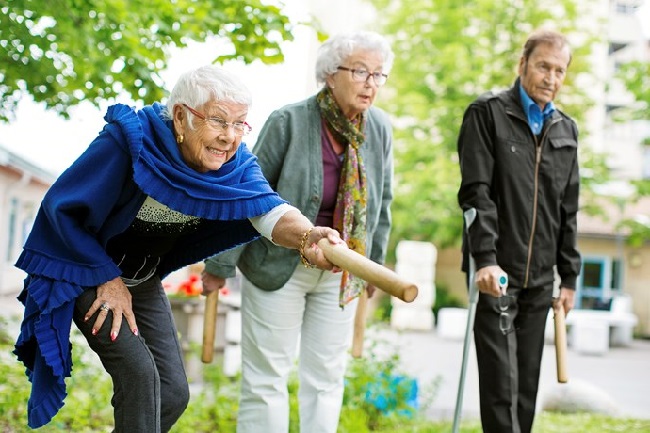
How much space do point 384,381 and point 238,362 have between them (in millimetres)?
1923

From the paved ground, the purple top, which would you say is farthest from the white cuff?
the paved ground

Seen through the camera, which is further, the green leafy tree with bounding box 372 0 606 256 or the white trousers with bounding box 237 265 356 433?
the green leafy tree with bounding box 372 0 606 256

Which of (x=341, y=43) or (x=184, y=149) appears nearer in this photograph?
(x=184, y=149)

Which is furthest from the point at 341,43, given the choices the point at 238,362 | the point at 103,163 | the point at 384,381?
the point at 238,362

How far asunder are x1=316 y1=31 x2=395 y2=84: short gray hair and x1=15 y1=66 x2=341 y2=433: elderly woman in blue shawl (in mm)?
999

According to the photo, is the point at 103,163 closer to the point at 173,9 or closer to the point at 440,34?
the point at 173,9

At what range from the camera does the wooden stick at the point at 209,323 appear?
12.6ft

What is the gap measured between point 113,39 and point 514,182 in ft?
7.02

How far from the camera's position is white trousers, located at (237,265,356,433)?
3619 mm

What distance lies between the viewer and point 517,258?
380 centimetres

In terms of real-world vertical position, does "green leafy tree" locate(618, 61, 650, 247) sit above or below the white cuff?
above

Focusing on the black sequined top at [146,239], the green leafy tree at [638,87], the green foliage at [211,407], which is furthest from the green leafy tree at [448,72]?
the black sequined top at [146,239]

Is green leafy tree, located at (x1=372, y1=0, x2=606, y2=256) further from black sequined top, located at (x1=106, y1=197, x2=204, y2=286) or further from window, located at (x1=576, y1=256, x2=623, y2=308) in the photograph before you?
black sequined top, located at (x1=106, y1=197, x2=204, y2=286)

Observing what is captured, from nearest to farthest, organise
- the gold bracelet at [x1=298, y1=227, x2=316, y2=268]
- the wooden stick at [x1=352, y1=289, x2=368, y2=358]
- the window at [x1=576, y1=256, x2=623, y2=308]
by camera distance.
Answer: the gold bracelet at [x1=298, y1=227, x2=316, y2=268] < the wooden stick at [x1=352, y1=289, x2=368, y2=358] < the window at [x1=576, y1=256, x2=623, y2=308]
